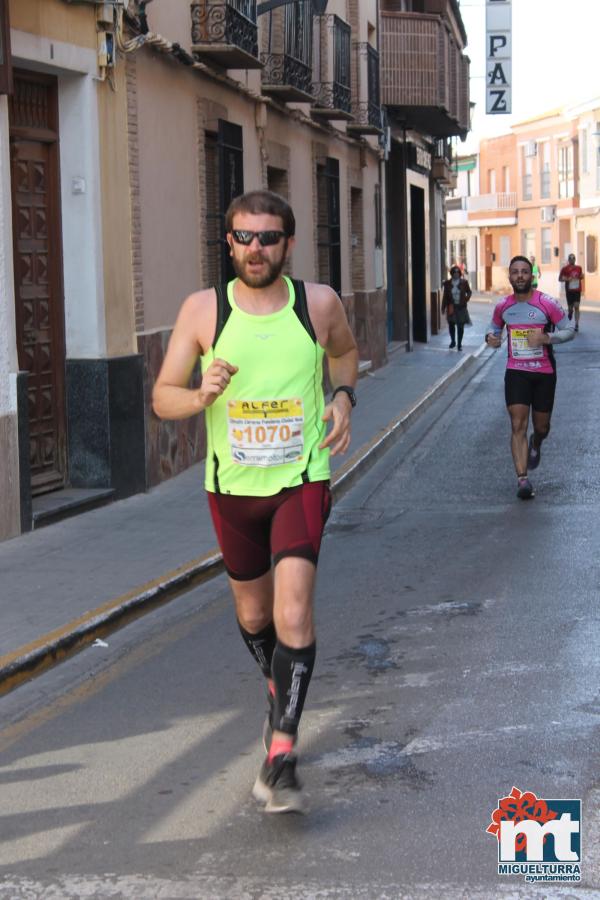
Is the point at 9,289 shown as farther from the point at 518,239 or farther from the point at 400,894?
the point at 518,239

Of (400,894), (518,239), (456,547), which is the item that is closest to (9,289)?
(456,547)

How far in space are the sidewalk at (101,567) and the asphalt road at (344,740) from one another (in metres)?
0.14

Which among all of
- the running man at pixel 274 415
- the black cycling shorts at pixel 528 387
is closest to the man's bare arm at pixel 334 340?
the running man at pixel 274 415

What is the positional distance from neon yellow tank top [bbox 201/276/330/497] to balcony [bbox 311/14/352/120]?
16816 mm

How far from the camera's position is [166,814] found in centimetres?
A: 494

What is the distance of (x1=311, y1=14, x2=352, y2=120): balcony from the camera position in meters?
21.7

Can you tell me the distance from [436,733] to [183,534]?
506cm

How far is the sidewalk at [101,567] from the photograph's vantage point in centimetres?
747

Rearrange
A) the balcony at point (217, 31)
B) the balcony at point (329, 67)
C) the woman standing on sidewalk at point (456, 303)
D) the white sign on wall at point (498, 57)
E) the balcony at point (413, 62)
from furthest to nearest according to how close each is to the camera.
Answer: the white sign on wall at point (498, 57)
the woman standing on sidewalk at point (456, 303)
the balcony at point (413, 62)
the balcony at point (329, 67)
the balcony at point (217, 31)

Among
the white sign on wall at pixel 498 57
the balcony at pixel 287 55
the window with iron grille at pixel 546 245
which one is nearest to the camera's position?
the balcony at pixel 287 55

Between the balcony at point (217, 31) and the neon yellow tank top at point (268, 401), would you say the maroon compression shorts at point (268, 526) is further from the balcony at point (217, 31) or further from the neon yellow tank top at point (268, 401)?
the balcony at point (217, 31)

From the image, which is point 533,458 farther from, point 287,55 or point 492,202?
point 492,202

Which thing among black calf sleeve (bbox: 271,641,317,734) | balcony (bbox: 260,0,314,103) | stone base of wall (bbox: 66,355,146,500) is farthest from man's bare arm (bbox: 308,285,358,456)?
balcony (bbox: 260,0,314,103)

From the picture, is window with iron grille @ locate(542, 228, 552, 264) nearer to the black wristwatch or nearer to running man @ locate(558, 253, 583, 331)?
running man @ locate(558, 253, 583, 331)
